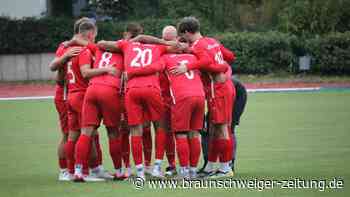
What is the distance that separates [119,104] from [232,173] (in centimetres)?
187

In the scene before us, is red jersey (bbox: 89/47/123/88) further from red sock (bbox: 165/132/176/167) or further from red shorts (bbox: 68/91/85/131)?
red sock (bbox: 165/132/176/167)

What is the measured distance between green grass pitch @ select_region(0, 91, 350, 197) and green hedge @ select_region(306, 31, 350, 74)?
28.2 ft

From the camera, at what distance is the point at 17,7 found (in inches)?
1671

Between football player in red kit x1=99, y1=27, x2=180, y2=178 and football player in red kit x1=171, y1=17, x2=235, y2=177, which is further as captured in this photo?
football player in red kit x1=171, y1=17, x2=235, y2=177

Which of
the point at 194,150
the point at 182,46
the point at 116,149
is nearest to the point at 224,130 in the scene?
the point at 194,150

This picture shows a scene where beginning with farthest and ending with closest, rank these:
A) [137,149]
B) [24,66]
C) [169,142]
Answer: [24,66] → [169,142] → [137,149]

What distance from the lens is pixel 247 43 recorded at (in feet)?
124

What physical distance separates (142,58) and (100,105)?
835 mm

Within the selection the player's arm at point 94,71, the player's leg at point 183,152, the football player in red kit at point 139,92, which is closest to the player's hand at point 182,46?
the football player in red kit at point 139,92

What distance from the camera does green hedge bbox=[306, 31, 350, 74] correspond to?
120 ft

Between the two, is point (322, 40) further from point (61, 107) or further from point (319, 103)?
point (61, 107)

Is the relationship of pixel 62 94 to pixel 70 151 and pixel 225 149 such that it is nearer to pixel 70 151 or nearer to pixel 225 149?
pixel 70 151

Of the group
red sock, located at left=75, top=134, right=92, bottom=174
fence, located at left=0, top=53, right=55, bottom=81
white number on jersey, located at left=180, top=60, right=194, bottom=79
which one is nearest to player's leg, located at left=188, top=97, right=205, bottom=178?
white number on jersey, located at left=180, top=60, right=194, bottom=79

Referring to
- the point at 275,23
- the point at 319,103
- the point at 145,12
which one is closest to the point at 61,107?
the point at 319,103
